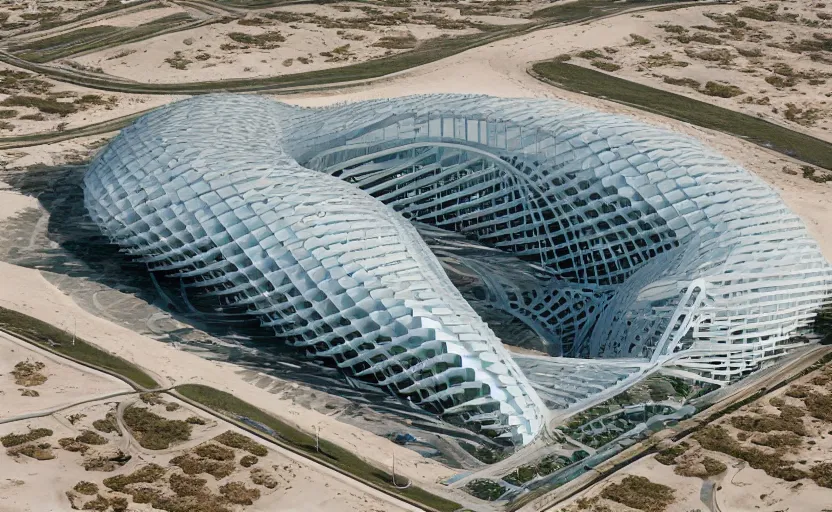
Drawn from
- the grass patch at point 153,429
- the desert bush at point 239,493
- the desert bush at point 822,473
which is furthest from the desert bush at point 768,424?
the grass patch at point 153,429

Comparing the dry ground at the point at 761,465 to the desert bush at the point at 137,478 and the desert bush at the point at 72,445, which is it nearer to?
the desert bush at the point at 137,478

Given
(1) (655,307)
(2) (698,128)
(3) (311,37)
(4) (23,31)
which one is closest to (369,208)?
(1) (655,307)

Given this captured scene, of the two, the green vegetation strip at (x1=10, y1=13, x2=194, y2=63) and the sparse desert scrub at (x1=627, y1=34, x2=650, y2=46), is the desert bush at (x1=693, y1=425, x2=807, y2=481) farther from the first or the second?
the green vegetation strip at (x1=10, y1=13, x2=194, y2=63)

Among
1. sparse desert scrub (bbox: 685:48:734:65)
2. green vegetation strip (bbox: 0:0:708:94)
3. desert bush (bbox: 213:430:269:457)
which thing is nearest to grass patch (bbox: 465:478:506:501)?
desert bush (bbox: 213:430:269:457)

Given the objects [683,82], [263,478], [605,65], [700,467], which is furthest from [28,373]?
[605,65]

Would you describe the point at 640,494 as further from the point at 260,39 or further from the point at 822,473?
the point at 260,39

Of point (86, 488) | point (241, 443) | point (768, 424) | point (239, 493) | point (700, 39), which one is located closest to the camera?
point (86, 488)
